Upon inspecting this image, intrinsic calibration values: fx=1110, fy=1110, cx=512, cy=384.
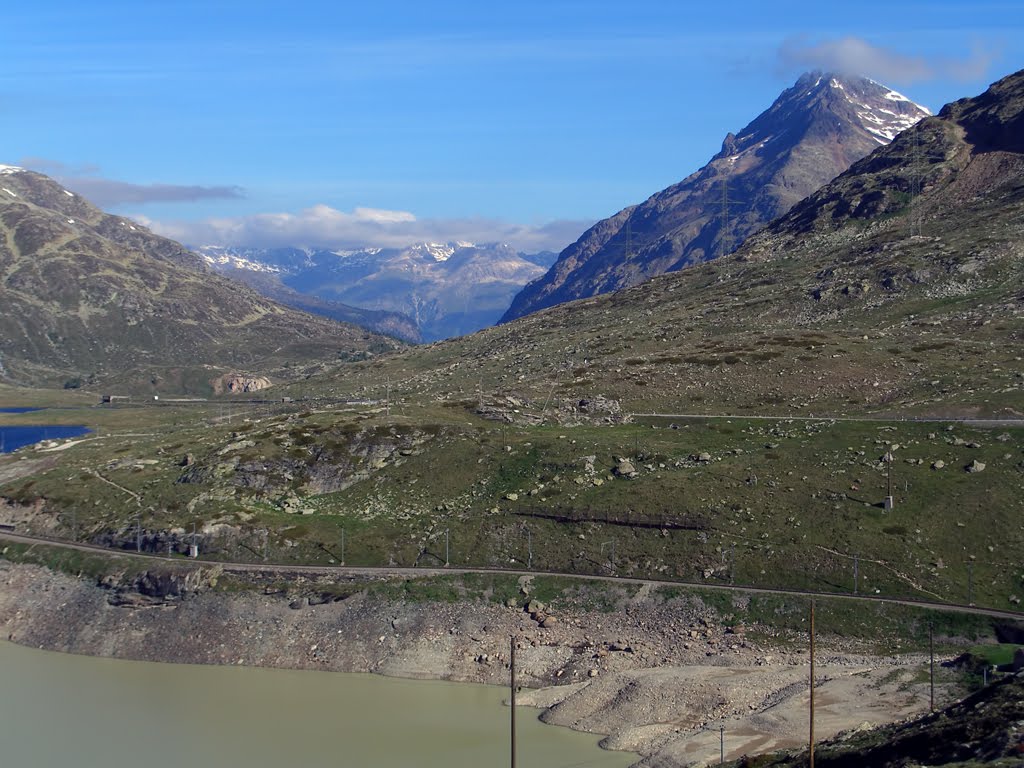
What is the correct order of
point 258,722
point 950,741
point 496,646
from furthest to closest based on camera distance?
point 496,646 < point 258,722 < point 950,741

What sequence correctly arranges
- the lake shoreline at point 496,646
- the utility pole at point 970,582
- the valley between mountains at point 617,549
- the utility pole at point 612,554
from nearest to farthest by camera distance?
1. the lake shoreline at point 496,646
2. the valley between mountains at point 617,549
3. the utility pole at point 970,582
4. the utility pole at point 612,554

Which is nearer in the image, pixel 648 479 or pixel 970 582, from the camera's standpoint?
pixel 970 582

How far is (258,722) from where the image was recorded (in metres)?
101

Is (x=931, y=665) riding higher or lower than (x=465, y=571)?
lower

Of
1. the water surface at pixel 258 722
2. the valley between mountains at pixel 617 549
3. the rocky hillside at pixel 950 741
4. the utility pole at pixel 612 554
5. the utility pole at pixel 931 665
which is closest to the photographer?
the rocky hillside at pixel 950 741

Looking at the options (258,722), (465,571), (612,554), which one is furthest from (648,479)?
(258,722)

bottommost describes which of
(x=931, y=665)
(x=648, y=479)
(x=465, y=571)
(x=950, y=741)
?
(x=931, y=665)

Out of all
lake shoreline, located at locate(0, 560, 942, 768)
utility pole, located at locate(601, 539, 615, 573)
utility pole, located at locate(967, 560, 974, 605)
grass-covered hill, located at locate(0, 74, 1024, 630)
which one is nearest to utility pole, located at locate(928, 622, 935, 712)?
lake shoreline, located at locate(0, 560, 942, 768)

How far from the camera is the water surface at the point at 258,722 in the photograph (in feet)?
301

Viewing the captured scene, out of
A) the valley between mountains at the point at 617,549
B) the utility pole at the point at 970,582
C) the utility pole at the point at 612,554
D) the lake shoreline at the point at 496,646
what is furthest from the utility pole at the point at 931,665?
the utility pole at the point at 612,554

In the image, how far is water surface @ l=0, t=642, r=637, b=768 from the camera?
91875mm

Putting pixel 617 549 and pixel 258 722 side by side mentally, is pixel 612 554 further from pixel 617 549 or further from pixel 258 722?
pixel 258 722

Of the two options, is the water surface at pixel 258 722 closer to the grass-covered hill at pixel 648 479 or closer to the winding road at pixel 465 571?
the winding road at pixel 465 571

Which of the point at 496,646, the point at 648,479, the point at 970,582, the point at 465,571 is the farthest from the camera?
the point at 648,479
